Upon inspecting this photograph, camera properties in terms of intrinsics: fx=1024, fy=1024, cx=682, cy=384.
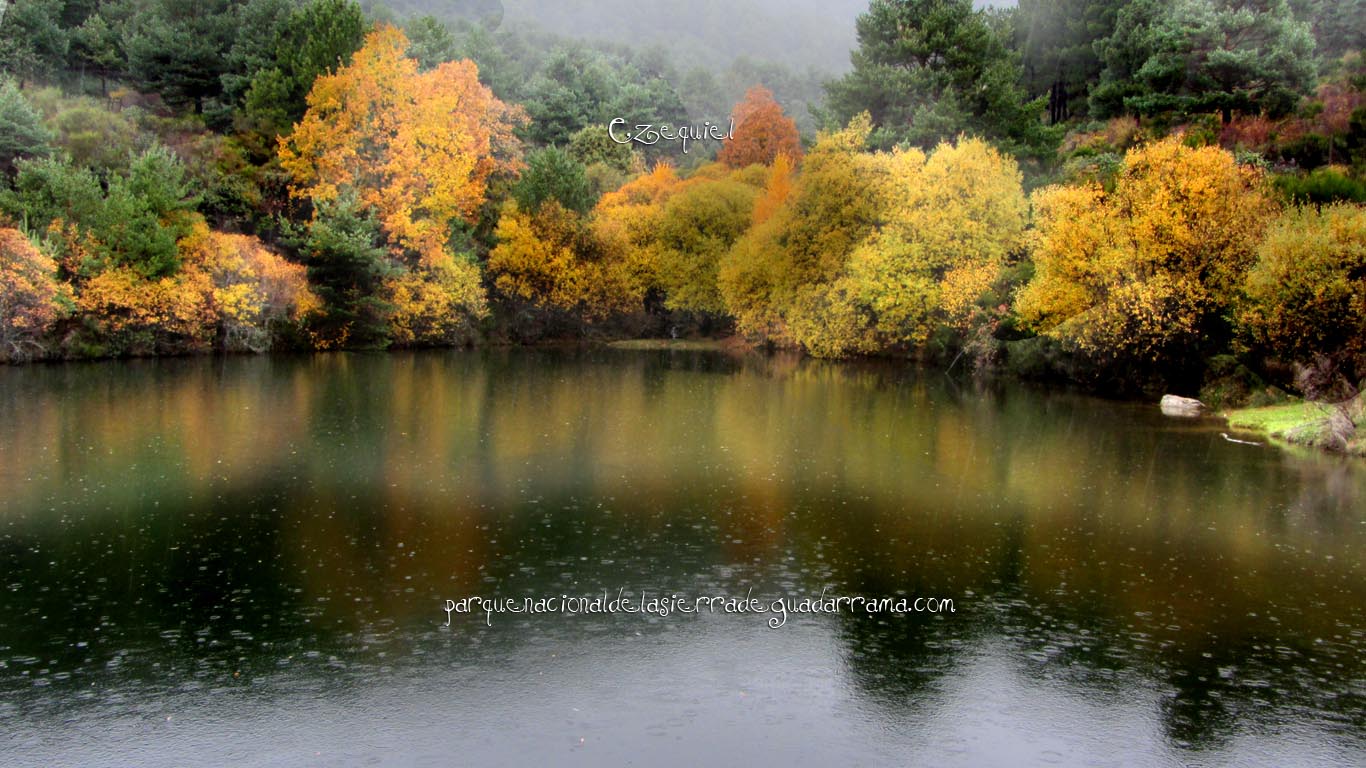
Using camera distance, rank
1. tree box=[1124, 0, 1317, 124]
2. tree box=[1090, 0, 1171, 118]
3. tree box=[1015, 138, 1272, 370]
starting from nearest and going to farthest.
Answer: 1. tree box=[1015, 138, 1272, 370]
2. tree box=[1124, 0, 1317, 124]
3. tree box=[1090, 0, 1171, 118]

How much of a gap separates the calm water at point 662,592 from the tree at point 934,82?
32.3m

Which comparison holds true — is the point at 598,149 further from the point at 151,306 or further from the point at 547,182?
the point at 151,306

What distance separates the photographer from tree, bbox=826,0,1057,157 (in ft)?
192

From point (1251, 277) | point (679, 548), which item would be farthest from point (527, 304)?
point (679, 548)

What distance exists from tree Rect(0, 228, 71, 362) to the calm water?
1409 cm

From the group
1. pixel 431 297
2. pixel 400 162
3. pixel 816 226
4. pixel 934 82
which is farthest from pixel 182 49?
pixel 934 82

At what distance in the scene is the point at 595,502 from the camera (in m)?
22.0

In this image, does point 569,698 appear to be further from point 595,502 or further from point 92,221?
point 92,221

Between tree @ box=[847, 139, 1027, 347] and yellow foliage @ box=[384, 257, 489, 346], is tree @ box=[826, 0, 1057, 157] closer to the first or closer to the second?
tree @ box=[847, 139, 1027, 347]

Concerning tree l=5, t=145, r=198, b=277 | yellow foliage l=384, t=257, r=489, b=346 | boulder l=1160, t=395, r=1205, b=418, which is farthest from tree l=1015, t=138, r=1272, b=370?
tree l=5, t=145, r=198, b=277

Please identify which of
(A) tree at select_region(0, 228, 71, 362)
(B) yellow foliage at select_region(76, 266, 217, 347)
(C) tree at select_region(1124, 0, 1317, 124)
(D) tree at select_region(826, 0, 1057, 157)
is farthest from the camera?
(D) tree at select_region(826, 0, 1057, 157)

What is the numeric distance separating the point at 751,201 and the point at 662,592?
51.3 m

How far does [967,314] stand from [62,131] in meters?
46.6

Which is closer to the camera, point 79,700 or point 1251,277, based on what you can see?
point 79,700
